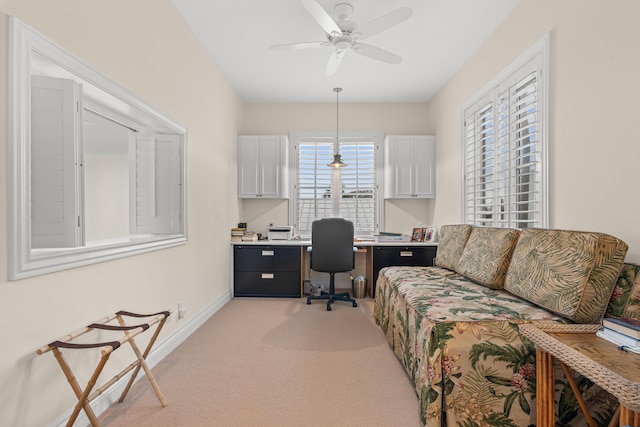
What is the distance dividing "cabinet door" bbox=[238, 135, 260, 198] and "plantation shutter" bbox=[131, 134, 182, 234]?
1774 millimetres

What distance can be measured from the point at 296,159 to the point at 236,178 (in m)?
0.95

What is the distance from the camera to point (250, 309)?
3746 millimetres

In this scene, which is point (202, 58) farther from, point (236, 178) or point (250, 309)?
point (250, 309)

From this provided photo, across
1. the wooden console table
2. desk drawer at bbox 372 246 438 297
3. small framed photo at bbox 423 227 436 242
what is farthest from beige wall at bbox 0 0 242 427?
small framed photo at bbox 423 227 436 242

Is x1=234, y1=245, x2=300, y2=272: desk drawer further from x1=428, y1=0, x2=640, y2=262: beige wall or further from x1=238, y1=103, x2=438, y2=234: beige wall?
x1=428, y1=0, x2=640, y2=262: beige wall

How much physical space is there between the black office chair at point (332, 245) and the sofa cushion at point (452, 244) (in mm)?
1006

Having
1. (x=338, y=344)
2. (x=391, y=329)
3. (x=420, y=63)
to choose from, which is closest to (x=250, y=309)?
(x=338, y=344)

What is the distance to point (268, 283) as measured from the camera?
13.9 feet

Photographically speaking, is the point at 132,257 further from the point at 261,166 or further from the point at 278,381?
the point at 261,166

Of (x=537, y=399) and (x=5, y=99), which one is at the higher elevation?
(x=5, y=99)

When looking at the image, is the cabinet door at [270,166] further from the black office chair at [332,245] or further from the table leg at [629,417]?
the table leg at [629,417]

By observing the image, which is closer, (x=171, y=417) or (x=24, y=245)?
(x=24, y=245)

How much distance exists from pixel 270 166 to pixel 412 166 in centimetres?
205

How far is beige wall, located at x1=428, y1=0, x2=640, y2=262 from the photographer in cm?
165
